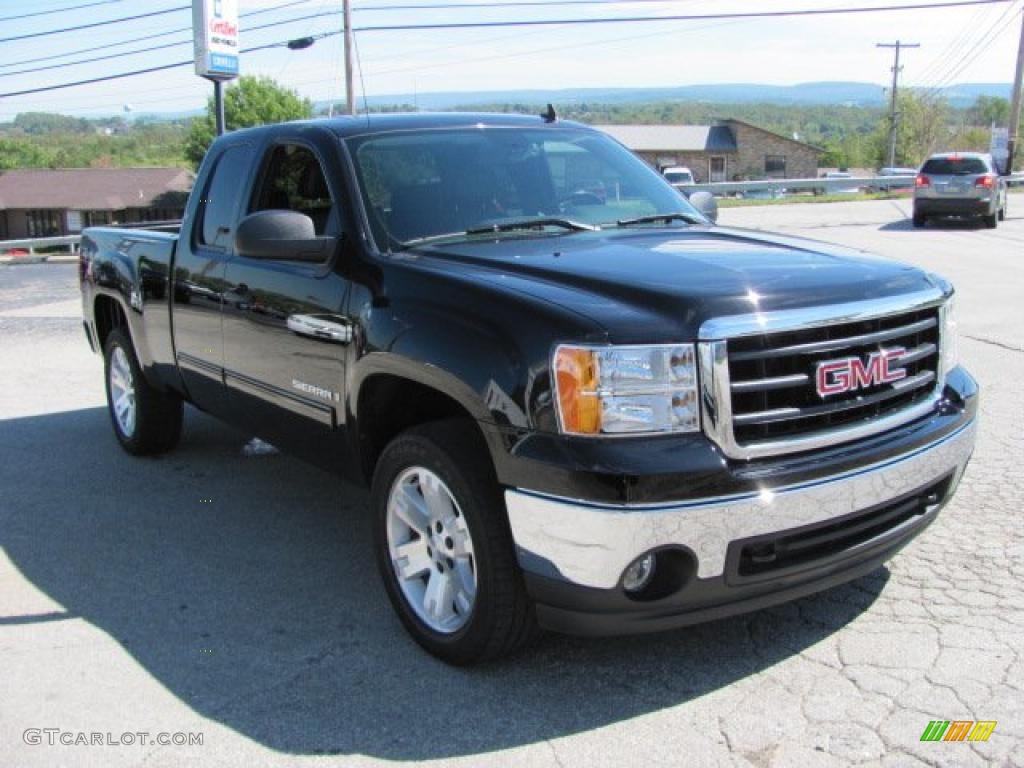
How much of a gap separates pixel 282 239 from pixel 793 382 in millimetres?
2087

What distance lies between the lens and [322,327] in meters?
4.11

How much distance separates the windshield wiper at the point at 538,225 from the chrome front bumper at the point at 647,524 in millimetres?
1470

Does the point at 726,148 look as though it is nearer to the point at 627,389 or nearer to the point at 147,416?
the point at 147,416

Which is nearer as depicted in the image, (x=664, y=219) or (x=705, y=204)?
(x=664, y=219)

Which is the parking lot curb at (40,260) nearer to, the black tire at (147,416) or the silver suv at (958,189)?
the black tire at (147,416)

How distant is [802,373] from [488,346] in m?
1.00

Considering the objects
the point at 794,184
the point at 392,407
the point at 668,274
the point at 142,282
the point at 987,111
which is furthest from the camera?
the point at 987,111

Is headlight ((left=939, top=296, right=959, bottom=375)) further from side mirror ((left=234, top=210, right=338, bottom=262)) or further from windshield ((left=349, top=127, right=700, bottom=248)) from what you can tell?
side mirror ((left=234, top=210, right=338, bottom=262))

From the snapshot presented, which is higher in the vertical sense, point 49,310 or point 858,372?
point 858,372

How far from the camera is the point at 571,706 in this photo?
328 centimetres

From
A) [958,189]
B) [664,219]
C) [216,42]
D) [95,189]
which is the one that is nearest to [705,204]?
[664,219]

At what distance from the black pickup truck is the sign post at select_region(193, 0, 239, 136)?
301 inches

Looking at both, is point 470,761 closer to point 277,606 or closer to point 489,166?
point 277,606

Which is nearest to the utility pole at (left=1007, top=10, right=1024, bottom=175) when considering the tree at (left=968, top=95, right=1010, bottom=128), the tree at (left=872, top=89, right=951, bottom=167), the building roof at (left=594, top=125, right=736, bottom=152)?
the building roof at (left=594, top=125, right=736, bottom=152)
